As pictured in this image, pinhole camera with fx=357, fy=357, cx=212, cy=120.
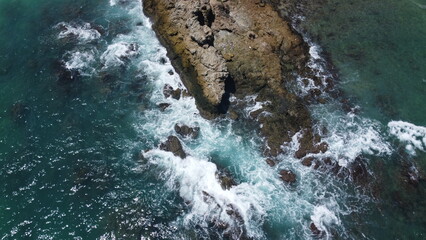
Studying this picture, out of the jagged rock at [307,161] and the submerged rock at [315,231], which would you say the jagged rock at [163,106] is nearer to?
the jagged rock at [307,161]

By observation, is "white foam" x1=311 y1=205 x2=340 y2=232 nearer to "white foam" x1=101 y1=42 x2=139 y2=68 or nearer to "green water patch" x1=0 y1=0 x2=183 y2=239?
"green water patch" x1=0 y1=0 x2=183 y2=239

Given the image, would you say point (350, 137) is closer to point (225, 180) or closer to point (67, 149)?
point (225, 180)

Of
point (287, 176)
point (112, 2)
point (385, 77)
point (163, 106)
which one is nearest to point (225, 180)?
point (287, 176)

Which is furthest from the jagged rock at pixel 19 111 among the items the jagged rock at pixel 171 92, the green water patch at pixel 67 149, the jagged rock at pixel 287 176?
the jagged rock at pixel 287 176

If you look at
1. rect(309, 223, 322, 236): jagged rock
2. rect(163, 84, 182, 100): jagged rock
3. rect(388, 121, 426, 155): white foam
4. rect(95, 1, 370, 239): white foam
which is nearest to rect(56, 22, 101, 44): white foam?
rect(95, 1, 370, 239): white foam

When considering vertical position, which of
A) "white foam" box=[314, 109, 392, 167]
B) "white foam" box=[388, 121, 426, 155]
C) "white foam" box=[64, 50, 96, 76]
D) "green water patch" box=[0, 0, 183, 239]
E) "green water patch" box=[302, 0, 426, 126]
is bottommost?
"green water patch" box=[0, 0, 183, 239]
